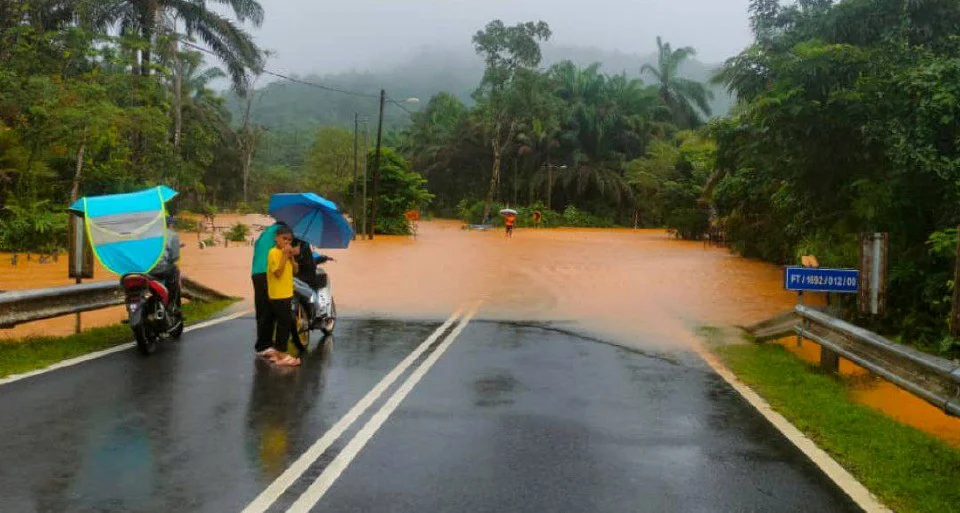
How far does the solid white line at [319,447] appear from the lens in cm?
464

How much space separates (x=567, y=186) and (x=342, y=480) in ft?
244

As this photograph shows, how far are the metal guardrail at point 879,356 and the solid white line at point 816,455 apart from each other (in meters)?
0.97

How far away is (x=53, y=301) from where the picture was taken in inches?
398

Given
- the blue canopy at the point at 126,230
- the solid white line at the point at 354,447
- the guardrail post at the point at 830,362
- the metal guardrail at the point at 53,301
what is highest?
the blue canopy at the point at 126,230

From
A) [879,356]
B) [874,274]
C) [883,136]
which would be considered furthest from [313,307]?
[883,136]

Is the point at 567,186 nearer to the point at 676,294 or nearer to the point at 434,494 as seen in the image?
the point at 676,294

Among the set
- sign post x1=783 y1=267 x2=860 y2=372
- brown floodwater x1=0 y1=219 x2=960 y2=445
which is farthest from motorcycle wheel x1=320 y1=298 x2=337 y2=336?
sign post x1=783 y1=267 x2=860 y2=372

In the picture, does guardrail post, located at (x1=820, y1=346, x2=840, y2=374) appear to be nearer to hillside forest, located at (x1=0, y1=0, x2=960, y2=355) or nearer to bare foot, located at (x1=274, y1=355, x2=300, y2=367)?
hillside forest, located at (x1=0, y1=0, x2=960, y2=355)

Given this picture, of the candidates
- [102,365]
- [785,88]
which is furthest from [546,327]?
[102,365]

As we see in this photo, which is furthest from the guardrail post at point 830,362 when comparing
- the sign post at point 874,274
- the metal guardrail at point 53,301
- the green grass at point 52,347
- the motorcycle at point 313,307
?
the metal guardrail at point 53,301

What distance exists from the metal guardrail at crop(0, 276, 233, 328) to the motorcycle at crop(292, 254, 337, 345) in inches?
110

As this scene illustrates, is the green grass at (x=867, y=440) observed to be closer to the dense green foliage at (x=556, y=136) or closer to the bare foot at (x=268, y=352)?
the bare foot at (x=268, y=352)

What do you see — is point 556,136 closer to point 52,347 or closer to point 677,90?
point 677,90

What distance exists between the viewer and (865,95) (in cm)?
1275
